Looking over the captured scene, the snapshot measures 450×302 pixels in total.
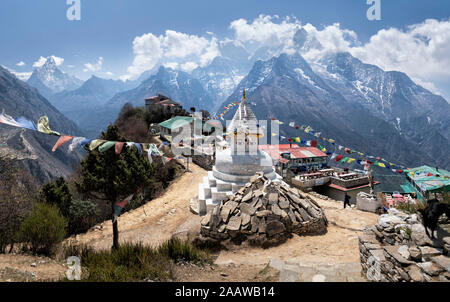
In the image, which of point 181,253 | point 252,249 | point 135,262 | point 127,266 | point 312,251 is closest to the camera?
point 127,266

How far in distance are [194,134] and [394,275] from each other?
35.2 meters

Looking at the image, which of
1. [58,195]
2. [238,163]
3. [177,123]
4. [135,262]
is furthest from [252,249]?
[177,123]

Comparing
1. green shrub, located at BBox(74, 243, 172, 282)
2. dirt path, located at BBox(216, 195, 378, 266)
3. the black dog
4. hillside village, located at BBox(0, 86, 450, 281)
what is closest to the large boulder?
hillside village, located at BBox(0, 86, 450, 281)

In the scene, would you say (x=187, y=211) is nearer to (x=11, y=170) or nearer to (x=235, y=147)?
(x=235, y=147)

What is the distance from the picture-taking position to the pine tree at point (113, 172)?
988 cm

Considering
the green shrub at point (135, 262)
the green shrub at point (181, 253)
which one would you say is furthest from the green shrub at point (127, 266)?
the green shrub at point (181, 253)

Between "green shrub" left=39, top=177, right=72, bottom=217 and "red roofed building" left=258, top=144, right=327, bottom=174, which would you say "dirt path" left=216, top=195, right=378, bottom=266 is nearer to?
"green shrub" left=39, top=177, right=72, bottom=217

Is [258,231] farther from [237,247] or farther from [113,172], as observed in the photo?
[113,172]

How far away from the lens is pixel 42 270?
21.5ft

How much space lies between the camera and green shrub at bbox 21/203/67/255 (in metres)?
8.09

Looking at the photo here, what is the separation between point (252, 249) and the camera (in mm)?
8859

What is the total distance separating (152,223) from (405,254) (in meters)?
11.5

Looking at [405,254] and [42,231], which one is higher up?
[405,254]

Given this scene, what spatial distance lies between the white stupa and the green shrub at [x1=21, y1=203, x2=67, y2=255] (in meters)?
6.55
